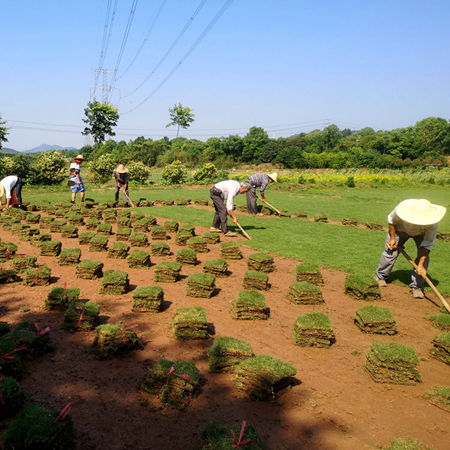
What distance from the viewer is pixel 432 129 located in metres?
80.5

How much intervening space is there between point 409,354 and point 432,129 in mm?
93057

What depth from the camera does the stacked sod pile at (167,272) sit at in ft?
28.4

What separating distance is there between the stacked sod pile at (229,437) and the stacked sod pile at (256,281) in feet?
15.8

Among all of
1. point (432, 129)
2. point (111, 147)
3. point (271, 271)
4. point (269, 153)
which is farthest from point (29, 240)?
point (432, 129)

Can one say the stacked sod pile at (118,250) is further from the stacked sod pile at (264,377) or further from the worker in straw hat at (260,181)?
the worker in straw hat at (260,181)

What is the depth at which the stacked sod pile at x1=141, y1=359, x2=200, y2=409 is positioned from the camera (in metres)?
4.39

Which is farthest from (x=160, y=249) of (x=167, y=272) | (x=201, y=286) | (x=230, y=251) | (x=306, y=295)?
(x=306, y=295)

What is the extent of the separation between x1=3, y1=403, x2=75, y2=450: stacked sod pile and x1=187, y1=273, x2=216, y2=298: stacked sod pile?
4370 millimetres

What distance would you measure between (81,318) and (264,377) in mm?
3629

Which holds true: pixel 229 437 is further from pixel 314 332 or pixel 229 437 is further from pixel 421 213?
pixel 421 213

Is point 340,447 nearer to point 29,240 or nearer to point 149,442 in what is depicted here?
point 149,442

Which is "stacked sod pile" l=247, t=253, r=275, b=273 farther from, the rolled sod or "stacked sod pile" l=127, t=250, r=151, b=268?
"stacked sod pile" l=127, t=250, r=151, b=268

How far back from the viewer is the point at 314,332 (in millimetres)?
5832

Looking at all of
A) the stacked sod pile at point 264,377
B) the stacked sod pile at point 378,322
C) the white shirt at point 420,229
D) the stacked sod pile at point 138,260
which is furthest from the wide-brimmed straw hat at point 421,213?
the stacked sod pile at point 138,260
